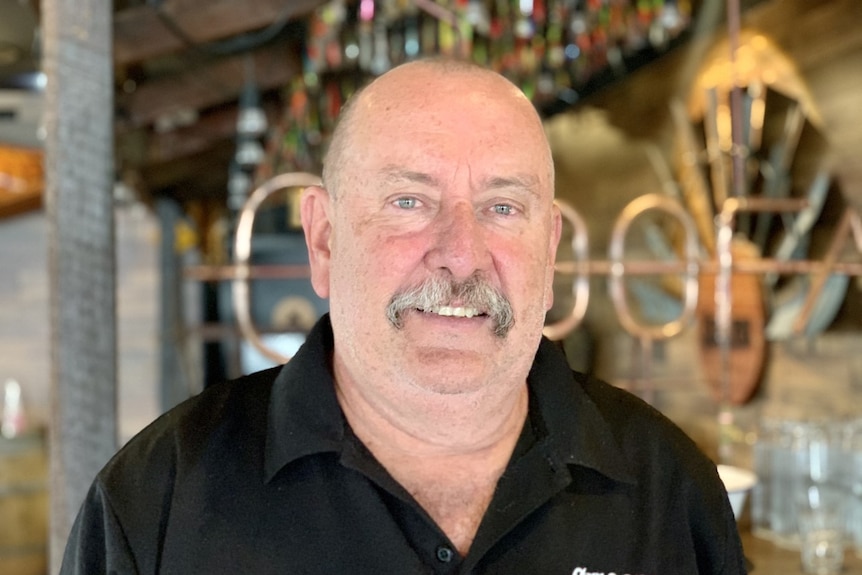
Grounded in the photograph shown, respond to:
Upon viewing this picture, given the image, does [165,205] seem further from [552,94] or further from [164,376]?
[552,94]

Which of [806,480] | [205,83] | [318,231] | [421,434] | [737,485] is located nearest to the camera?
[421,434]

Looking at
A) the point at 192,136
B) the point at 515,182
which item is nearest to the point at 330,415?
the point at 515,182

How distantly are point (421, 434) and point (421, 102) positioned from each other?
42cm

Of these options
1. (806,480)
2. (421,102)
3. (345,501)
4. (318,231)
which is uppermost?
(421,102)

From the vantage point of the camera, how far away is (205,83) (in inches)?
144

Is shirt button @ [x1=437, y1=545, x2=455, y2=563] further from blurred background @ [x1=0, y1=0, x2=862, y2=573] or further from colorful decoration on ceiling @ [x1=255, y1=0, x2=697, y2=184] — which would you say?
colorful decoration on ceiling @ [x1=255, y1=0, x2=697, y2=184]

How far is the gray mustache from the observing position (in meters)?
1.06

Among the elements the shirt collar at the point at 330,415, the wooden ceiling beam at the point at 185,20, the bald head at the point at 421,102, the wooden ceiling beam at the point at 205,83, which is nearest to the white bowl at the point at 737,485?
the shirt collar at the point at 330,415

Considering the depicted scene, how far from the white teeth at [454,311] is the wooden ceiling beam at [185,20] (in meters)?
1.75

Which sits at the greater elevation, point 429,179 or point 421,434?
point 429,179

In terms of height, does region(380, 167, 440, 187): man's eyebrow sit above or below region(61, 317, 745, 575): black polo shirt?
above

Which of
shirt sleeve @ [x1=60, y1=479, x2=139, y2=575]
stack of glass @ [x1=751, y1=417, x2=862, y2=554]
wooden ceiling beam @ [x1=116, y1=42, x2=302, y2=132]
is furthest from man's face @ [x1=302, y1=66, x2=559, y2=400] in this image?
wooden ceiling beam @ [x1=116, y1=42, x2=302, y2=132]

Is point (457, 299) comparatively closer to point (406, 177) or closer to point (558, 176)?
point (406, 177)

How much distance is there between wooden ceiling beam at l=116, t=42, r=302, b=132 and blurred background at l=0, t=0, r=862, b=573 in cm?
1
